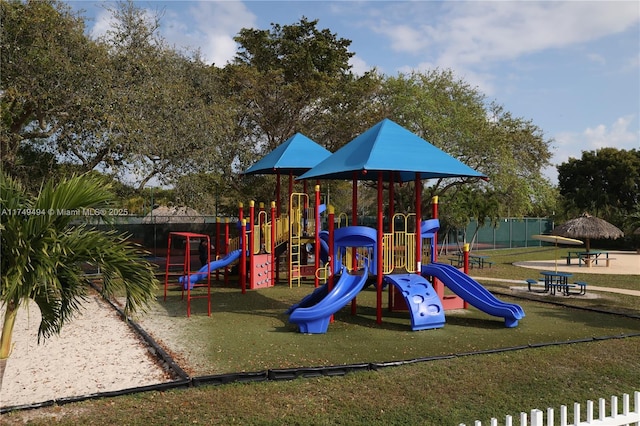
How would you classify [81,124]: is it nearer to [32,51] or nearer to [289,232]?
[32,51]

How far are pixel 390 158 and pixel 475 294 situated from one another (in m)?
3.26

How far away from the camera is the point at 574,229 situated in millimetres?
22875

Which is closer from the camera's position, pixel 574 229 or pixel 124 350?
pixel 124 350

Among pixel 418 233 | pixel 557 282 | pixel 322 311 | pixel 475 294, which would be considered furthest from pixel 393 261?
pixel 557 282

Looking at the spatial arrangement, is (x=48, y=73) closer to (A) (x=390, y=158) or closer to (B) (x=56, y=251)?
(A) (x=390, y=158)

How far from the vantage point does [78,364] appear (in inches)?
296

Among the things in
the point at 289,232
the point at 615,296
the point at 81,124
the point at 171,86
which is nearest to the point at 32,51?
the point at 81,124

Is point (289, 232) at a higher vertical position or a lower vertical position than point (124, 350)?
higher

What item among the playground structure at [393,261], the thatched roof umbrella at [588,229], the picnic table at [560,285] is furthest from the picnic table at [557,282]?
the thatched roof umbrella at [588,229]

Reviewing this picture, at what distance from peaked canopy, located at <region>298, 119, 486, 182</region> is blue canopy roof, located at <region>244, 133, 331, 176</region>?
4916 mm

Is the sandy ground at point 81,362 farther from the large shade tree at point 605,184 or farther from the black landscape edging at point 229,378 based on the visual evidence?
the large shade tree at point 605,184

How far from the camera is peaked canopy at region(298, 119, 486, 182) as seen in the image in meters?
9.84

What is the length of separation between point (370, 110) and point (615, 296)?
12.6 metres

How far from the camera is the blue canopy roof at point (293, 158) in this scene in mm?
16234
